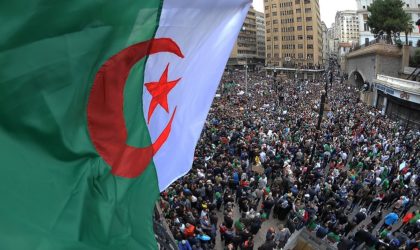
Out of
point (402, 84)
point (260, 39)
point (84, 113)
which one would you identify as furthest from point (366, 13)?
point (84, 113)

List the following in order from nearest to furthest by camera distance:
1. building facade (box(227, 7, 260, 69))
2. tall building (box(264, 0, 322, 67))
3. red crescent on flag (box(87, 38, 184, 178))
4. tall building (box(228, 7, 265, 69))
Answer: red crescent on flag (box(87, 38, 184, 178))
tall building (box(264, 0, 322, 67))
building facade (box(227, 7, 260, 69))
tall building (box(228, 7, 265, 69))

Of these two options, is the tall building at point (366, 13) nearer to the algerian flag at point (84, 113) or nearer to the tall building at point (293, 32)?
the tall building at point (293, 32)

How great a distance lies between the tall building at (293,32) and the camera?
109m

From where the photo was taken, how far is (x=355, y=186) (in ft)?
52.5

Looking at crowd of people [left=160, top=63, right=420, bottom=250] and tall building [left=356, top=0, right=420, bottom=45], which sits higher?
tall building [left=356, top=0, right=420, bottom=45]

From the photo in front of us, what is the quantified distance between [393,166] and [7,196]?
18783 mm

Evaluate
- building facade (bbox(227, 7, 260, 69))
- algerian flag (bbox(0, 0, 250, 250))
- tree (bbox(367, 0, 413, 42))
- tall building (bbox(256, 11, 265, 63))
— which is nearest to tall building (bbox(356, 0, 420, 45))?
tree (bbox(367, 0, 413, 42))

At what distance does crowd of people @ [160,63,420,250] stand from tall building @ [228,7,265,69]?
95024mm

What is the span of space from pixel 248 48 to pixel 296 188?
121378 millimetres

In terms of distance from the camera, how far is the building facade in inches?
4776

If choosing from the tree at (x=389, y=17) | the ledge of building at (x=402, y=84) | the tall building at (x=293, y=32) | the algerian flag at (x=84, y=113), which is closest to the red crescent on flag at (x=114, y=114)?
the algerian flag at (x=84, y=113)

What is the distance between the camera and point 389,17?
53.6 m

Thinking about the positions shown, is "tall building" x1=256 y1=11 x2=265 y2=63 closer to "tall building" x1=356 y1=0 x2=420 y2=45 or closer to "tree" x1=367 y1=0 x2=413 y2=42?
"tall building" x1=356 y1=0 x2=420 y2=45

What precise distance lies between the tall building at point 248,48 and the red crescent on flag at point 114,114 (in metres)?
118
